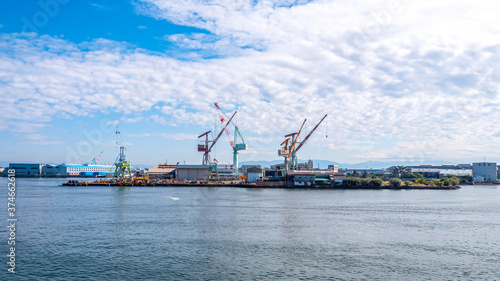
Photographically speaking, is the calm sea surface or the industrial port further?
the industrial port

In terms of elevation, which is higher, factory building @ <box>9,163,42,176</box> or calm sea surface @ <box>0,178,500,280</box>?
factory building @ <box>9,163,42,176</box>

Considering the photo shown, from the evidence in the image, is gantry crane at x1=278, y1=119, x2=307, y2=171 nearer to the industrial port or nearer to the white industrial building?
the industrial port

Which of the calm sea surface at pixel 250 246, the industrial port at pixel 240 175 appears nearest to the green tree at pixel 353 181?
the industrial port at pixel 240 175

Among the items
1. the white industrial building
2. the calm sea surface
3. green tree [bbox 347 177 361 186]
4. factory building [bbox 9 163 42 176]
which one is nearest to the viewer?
the calm sea surface

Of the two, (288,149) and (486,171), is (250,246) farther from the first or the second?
(486,171)

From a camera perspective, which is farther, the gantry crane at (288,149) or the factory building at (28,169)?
the factory building at (28,169)

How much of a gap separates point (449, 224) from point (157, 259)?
1558 centimetres

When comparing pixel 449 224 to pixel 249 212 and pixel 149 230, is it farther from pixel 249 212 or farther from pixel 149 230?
pixel 149 230

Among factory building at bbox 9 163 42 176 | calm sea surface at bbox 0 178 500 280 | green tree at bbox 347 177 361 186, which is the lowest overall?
calm sea surface at bbox 0 178 500 280

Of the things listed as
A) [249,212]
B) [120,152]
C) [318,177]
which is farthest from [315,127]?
[249,212]

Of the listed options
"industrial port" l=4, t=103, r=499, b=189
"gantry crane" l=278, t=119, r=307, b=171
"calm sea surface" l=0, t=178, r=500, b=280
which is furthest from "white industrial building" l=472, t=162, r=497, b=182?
"calm sea surface" l=0, t=178, r=500, b=280

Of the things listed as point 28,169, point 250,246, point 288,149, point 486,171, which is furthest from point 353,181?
point 28,169

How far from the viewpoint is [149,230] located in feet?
57.1

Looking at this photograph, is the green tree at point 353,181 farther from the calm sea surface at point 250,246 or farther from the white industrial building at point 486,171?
the white industrial building at point 486,171
